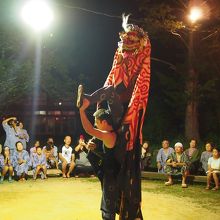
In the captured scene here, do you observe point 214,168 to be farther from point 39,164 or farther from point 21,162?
point 21,162

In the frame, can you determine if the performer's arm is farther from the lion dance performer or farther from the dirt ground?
the dirt ground

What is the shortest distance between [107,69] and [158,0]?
8.28 meters

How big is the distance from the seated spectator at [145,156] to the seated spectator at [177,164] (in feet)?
3.98

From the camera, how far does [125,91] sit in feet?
18.8

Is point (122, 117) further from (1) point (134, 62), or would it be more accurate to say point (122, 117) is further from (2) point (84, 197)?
(2) point (84, 197)

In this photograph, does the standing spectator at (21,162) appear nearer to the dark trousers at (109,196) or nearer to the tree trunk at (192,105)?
the tree trunk at (192,105)

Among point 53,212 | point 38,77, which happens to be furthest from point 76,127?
point 53,212

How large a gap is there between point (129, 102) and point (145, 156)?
24.7 feet

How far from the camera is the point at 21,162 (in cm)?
1222

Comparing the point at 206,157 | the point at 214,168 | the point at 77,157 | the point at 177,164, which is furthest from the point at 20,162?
the point at 214,168

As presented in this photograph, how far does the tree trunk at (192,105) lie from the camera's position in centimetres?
1530

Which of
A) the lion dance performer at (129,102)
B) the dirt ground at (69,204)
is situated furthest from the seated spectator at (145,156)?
the lion dance performer at (129,102)

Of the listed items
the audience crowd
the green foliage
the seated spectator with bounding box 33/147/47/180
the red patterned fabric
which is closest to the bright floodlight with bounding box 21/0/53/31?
the audience crowd

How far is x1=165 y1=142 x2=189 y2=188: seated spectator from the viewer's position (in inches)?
452
